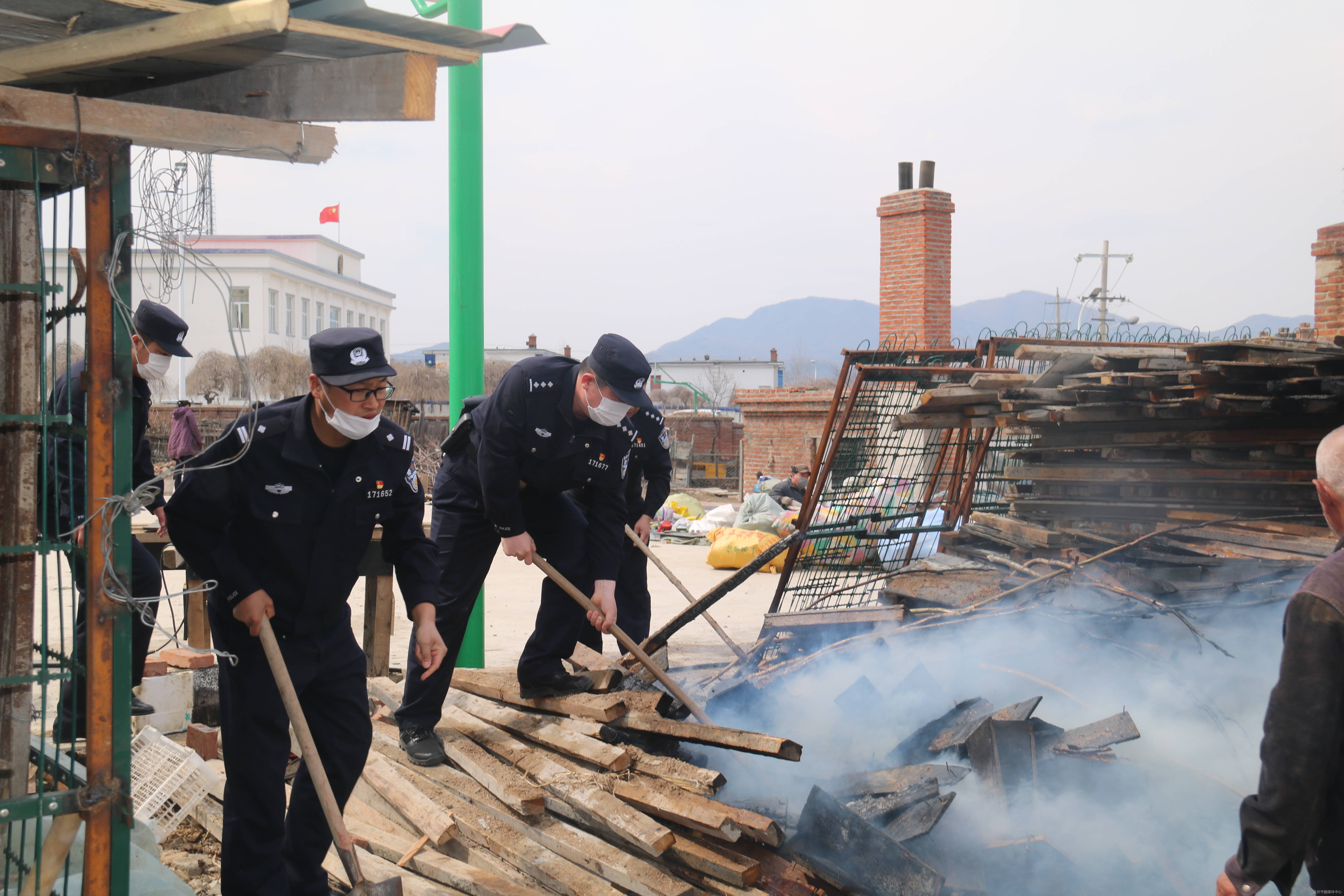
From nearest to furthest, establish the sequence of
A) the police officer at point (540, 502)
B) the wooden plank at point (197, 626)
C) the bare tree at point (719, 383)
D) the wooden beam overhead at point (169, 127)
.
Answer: the wooden beam overhead at point (169, 127) < the police officer at point (540, 502) < the wooden plank at point (197, 626) < the bare tree at point (719, 383)

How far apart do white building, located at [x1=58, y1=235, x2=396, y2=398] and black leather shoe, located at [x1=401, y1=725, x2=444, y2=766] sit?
19.9 meters

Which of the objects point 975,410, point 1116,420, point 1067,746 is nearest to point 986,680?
point 1067,746

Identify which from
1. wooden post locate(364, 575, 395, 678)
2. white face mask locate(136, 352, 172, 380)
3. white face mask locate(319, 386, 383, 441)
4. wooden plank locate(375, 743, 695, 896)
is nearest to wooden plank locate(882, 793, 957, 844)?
wooden plank locate(375, 743, 695, 896)

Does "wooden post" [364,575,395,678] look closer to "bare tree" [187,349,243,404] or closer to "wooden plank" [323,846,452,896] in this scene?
"wooden plank" [323,846,452,896]

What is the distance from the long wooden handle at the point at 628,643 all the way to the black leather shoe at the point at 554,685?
0.26 m

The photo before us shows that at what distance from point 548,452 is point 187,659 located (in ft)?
7.65

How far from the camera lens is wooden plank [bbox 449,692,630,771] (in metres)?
3.84

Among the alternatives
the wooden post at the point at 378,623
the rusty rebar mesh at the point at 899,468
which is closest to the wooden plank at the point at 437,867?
the wooden post at the point at 378,623

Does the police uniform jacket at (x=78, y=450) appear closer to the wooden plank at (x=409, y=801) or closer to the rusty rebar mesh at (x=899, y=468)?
the wooden plank at (x=409, y=801)

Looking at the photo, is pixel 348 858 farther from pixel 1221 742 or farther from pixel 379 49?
pixel 1221 742

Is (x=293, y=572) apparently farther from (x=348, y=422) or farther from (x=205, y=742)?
(x=205, y=742)

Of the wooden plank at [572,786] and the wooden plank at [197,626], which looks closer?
the wooden plank at [572,786]

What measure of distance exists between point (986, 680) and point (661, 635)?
1694mm

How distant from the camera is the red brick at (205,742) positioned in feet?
14.2
